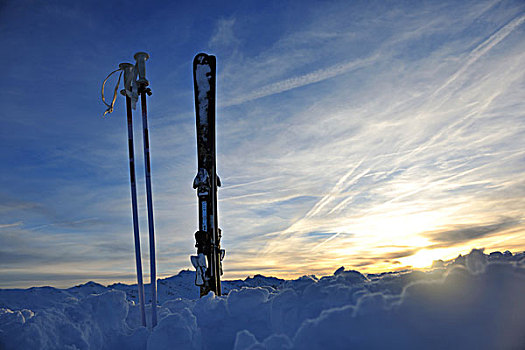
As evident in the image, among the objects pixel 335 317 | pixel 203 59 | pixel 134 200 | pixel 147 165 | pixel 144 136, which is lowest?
pixel 335 317

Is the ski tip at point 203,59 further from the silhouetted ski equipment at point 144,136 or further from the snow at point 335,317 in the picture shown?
the snow at point 335,317

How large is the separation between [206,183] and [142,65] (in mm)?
2698

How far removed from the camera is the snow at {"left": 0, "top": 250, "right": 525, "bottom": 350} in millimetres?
1895

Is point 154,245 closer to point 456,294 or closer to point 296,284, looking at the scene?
point 296,284

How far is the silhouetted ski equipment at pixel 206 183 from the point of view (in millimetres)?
6832

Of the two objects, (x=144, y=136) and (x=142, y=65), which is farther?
(x=142, y=65)

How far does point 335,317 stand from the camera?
2150 mm

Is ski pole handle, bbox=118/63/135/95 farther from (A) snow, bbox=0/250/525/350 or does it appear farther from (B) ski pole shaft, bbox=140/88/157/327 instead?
(A) snow, bbox=0/250/525/350

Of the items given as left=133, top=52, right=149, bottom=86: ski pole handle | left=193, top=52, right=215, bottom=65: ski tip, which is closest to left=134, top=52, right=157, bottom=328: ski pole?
left=133, top=52, right=149, bottom=86: ski pole handle

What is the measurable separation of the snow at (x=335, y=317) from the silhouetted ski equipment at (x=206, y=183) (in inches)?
62.9

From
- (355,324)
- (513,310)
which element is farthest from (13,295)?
(513,310)

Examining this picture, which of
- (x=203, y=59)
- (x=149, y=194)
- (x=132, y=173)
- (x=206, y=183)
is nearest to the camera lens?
(x=149, y=194)

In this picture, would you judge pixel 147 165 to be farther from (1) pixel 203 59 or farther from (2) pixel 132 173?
(1) pixel 203 59

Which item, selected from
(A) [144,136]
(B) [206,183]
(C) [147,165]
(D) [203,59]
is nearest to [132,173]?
(C) [147,165]
